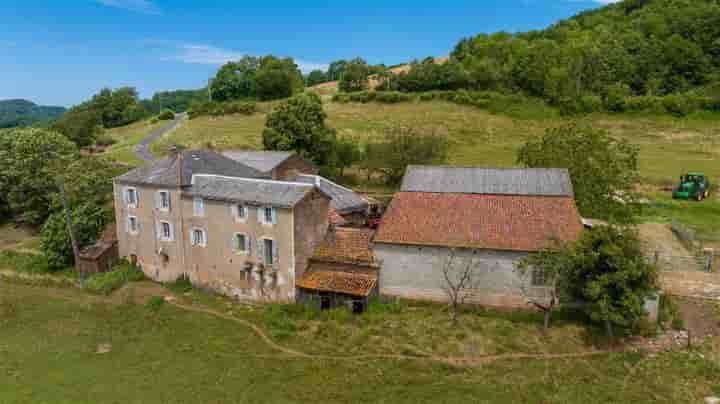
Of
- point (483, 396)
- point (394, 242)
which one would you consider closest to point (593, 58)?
point (394, 242)

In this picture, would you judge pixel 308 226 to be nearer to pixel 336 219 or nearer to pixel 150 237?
pixel 336 219

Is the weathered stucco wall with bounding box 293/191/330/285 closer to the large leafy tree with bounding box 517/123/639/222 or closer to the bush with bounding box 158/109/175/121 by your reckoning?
the large leafy tree with bounding box 517/123/639/222

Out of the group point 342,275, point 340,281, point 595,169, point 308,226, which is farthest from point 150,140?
point 595,169

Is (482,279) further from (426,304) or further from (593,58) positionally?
(593,58)

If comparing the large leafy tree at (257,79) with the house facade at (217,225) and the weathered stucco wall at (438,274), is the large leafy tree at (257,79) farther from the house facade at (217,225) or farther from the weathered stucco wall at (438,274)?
the weathered stucco wall at (438,274)

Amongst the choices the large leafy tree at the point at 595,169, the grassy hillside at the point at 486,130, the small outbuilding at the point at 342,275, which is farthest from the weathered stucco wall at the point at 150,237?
the grassy hillside at the point at 486,130
